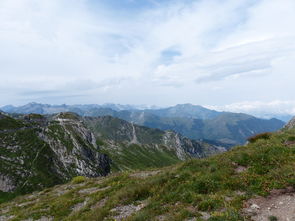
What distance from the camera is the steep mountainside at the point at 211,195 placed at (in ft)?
42.1

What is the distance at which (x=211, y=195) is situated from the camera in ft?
48.0

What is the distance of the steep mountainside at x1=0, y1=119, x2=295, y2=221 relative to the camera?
1282 cm

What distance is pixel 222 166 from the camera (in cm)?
1927

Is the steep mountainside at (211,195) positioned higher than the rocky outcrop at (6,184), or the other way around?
the steep mountainside at (211,195)

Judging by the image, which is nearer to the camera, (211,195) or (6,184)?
(211,195)

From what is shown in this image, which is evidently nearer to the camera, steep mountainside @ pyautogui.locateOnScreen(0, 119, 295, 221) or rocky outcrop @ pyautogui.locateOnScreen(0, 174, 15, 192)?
steep mountainside @ pyautogui.locateOnScreen(0, 119, 295, 221)

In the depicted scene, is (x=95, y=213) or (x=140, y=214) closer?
(x=140, y=214)

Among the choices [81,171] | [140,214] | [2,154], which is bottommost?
[81,171]

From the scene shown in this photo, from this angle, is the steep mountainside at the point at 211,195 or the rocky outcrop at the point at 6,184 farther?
the rocky outcrop at the point at 6,184

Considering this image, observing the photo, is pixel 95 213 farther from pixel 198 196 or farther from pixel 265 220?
pixel 265 220

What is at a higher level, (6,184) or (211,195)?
(211,195)

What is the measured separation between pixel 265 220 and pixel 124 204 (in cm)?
1054

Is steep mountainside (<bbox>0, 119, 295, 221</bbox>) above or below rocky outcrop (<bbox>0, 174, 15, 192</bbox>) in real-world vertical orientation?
above

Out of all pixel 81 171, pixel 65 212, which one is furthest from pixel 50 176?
pixel 65 212
